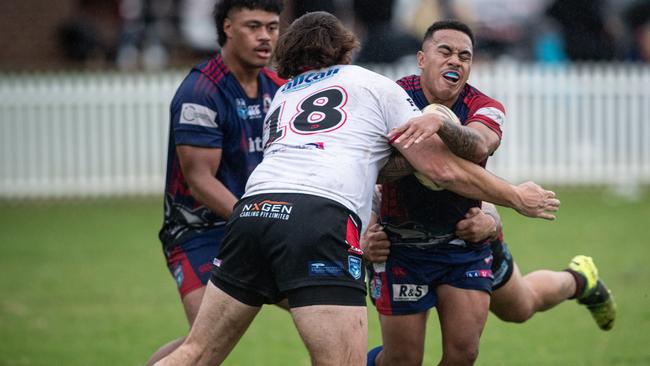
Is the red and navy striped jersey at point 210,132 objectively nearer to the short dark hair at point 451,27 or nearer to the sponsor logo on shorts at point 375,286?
the sponsor logo on shorts at point 375,286

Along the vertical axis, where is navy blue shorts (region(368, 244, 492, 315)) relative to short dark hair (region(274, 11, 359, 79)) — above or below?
below

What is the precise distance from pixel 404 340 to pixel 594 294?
1788 mm

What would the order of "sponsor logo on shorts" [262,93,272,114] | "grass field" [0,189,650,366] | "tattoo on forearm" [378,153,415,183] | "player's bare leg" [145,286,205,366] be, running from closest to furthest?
1. "tattoo on forearm" [378,153,415,183]
2. "player's bare leg" [145,286,205,366]
3. "sponsor logo on shorts" [262,93,272,114]
4. "grass field" [0,189,650,366]

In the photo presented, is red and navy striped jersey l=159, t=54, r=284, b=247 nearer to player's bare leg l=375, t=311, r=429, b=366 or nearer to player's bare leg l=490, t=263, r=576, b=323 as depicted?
player's bare leg l=375, t=311, r=429, b=366

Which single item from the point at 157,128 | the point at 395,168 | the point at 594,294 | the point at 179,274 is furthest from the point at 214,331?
the point at 157,128

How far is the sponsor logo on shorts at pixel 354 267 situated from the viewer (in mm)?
5074

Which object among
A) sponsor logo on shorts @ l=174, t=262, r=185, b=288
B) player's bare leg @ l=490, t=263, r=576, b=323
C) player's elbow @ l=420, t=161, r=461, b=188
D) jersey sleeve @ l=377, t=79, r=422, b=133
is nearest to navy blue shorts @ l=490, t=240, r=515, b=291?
player's bare leg @ l=490, t=263, r=576, b=323

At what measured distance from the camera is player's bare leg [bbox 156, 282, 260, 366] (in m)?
5.14

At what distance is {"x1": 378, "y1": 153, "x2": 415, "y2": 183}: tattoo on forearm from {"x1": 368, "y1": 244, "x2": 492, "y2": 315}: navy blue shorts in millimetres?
683

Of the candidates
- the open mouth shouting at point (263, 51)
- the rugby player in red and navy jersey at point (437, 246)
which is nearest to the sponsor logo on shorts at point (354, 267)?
the rugby player in red and navy jersey at point (437, 246)

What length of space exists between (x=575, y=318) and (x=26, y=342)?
4492 millimetres

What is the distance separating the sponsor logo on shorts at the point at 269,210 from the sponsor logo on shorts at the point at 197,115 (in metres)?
1.43

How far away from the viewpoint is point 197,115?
6469mm

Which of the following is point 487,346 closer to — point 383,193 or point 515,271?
point 515,271
